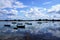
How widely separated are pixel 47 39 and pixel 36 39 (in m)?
1.30

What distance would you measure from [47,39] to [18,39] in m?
3.43

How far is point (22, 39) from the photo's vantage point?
17.6 m

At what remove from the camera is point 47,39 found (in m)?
17.4

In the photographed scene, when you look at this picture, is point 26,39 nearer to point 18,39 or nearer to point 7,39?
point 18,39

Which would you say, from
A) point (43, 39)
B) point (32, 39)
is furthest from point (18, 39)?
point (43, 39)

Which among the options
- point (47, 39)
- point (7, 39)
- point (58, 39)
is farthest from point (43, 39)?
point (7, 39)

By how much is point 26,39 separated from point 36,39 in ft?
3.91

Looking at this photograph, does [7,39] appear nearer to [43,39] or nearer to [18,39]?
[18,39]

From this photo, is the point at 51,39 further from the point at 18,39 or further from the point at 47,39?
the point at 18,39

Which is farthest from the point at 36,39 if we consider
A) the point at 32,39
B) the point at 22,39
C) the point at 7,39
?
the point at 7,39

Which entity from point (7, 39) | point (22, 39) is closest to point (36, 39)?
point (22, 39)

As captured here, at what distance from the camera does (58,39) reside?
17062 mm

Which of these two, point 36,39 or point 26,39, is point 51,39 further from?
point 26,39

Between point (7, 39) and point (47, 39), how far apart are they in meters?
4.73
